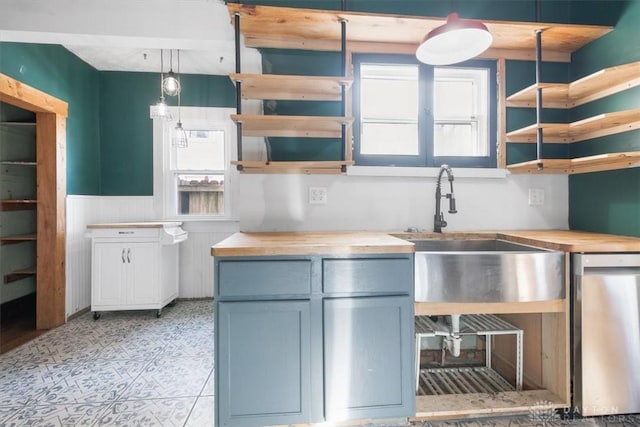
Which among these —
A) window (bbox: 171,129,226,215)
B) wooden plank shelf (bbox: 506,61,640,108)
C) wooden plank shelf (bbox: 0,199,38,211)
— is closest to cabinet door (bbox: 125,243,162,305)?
window (bbox: 171,129,226,215)

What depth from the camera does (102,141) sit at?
3592mm

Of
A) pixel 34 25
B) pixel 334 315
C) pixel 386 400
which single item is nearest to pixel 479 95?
pixel 334 315

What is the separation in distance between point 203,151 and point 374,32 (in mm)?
2506

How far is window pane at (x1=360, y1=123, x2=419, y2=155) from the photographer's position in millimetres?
2275

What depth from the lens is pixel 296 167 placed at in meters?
1.93

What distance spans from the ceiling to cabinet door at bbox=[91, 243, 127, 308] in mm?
1795

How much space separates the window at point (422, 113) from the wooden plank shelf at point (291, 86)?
1.03 feet

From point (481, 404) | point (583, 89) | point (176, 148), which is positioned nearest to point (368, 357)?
point (481, 404)

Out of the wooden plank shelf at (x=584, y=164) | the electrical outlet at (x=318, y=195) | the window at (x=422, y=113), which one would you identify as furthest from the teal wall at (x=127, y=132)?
the wooden plank shelf at (x=584, y=164)

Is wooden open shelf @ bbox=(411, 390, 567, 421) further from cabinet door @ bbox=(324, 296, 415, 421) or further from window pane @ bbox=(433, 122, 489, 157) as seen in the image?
window pane @ bbox=(433, 122, 489, 157)

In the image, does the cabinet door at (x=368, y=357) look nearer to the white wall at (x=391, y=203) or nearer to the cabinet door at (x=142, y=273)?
the white wall at (x=391, y=203)

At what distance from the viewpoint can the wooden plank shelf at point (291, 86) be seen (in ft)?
5.84

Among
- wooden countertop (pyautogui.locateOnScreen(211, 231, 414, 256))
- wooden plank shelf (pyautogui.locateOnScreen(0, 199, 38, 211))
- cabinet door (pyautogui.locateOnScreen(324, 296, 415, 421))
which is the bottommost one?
cabinet door (pyautogui.locateOnScreen(324, 296, 415, 421))

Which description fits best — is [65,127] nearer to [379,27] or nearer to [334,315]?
[379,27]
